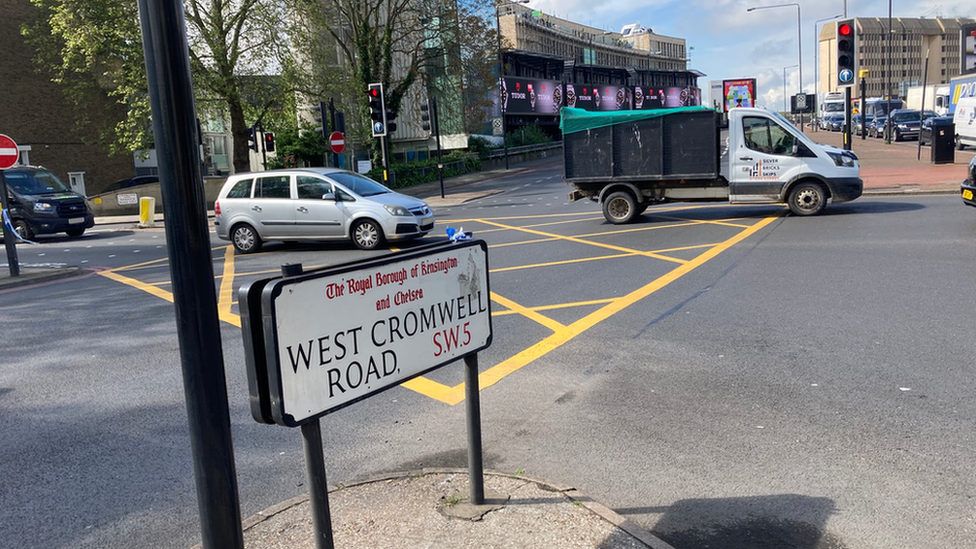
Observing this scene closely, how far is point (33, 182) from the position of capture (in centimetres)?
2178

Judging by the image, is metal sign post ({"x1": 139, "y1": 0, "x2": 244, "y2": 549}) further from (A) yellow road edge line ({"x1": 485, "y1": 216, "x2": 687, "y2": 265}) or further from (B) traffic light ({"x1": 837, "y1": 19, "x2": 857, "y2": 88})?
(B) traffic light ({"x1": 837, "y1": 19, "x2": 857, "y2": 88})

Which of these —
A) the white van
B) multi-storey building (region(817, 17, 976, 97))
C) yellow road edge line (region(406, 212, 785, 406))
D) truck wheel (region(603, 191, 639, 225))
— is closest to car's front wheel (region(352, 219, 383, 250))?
truck wheel (region(603, 191, 639, 225))

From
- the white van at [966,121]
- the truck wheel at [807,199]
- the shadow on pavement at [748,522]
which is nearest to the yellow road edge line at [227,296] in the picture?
the shadow on pavement at [748,522]

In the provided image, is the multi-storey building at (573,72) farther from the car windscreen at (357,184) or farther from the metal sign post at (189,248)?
the metal sign post at (189,248)

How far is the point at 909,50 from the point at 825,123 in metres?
112

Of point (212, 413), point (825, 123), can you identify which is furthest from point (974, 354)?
point (825, 123)

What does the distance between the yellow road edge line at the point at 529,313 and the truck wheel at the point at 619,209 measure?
7.08 metres

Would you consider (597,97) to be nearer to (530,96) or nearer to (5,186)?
(530,96)

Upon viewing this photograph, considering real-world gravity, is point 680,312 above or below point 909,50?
below

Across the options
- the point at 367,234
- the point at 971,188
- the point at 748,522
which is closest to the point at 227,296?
the point at 367,234

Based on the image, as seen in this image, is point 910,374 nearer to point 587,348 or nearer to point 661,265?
point 587,348

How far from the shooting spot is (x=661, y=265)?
35.2 feet

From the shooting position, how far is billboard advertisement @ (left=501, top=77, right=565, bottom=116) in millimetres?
63000

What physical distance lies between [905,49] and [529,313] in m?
175
